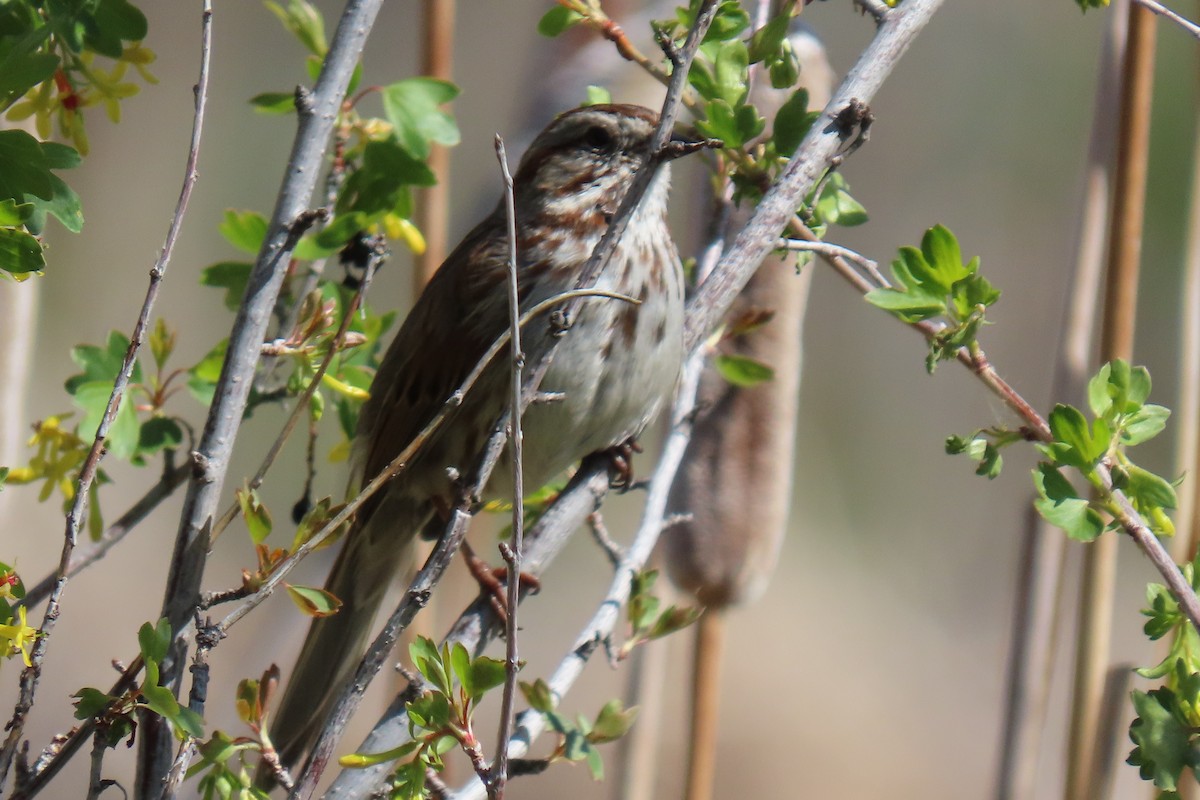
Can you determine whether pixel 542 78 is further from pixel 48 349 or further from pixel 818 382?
pixel 818 382

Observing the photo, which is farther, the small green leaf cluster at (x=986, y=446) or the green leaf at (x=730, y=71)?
the green leaf at (x=730, y=71)

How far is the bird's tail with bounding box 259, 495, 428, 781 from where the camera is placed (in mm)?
1575

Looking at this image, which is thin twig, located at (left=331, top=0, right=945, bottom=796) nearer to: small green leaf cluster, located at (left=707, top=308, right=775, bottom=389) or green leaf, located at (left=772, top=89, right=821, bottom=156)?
green leaf, located at (left=772, top=89, right=821, bottom=156)

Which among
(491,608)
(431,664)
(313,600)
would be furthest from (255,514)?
(491,608)

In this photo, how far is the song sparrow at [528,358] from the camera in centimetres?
166

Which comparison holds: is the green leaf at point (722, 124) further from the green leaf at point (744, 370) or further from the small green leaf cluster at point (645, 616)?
the small green leaf cluster at point (645, 616)

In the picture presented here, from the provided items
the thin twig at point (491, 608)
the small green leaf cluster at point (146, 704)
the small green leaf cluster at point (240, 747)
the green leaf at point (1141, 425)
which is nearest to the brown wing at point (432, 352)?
the thin twig at point (491, 608)

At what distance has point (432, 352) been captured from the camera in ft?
6.12

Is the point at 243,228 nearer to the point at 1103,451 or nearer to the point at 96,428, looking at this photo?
the point at 96,428

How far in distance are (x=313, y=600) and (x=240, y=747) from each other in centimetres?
16

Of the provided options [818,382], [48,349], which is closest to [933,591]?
[818,382]

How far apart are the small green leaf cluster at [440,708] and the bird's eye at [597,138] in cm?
95

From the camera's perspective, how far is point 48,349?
496cm

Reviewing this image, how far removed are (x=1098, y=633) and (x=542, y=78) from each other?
3.88ft
